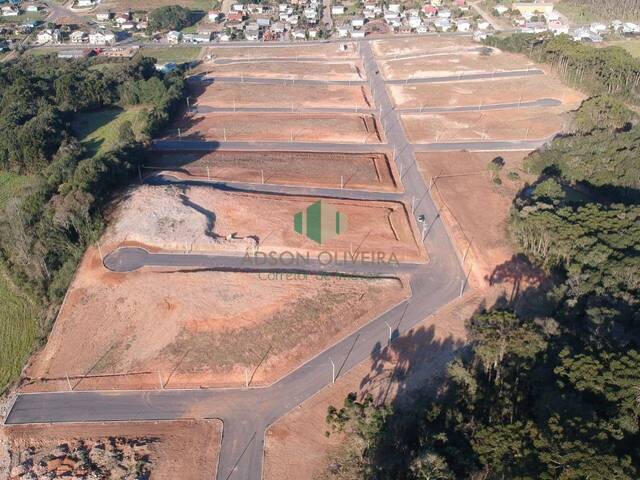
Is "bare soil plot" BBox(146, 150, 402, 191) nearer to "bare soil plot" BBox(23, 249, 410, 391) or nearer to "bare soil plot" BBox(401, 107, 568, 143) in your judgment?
"bare soil plot" BBox(401, 107, 568, 143)

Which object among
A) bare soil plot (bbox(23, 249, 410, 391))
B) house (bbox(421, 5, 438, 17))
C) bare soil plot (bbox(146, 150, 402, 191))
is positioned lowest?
bare soil plot (bbox(23, 249, 410, 391))

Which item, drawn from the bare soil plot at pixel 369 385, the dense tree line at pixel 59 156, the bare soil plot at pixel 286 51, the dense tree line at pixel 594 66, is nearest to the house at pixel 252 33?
the bare soil plot at pixel 286 51

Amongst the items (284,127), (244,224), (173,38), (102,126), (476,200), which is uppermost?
(173,38)

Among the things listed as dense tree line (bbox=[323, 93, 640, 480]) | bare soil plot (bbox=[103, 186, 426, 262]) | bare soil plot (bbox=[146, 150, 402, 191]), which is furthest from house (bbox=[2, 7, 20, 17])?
dense tree line (bbox=[323, 93, 640, 480])

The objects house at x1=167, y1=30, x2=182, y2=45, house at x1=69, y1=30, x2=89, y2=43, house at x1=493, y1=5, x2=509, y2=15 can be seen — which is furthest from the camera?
house at x1=493, y1=5, x2=509, y2=15

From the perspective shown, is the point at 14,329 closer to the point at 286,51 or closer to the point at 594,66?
the point at 594,66

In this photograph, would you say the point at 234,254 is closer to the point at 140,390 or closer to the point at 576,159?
the point at 140,390

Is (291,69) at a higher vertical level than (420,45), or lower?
lower

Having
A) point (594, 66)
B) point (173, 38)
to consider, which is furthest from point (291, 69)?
point (594, 66)
